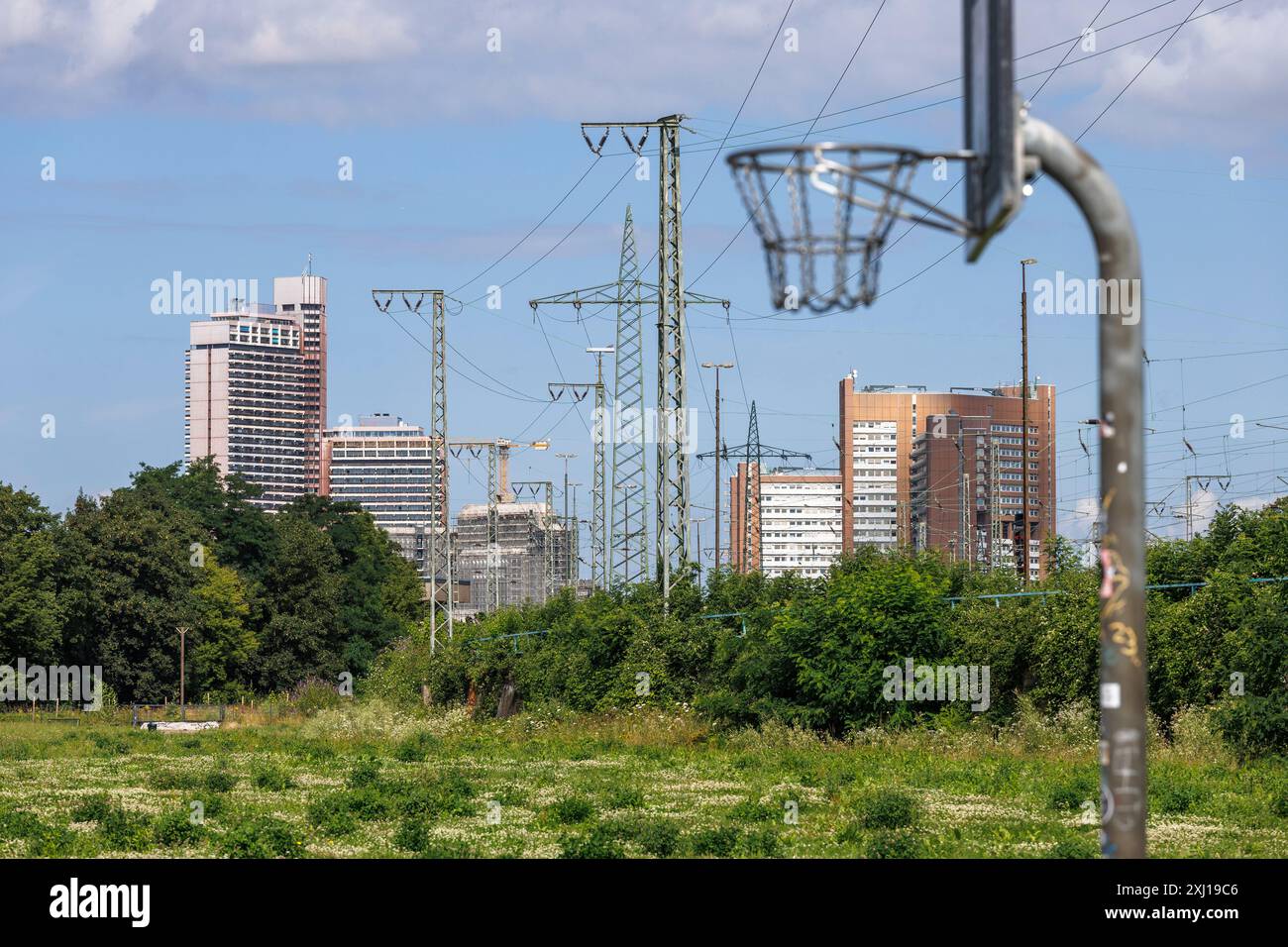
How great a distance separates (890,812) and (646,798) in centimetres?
599

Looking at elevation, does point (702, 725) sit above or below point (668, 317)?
below

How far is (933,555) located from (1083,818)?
65.6 feet

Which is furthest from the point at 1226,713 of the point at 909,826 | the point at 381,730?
the point at 381,730

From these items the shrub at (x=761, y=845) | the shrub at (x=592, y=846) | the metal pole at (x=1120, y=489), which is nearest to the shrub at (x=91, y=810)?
the shrub at (x=592, y=846)

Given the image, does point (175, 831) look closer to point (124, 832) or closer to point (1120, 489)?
point (124, 832)

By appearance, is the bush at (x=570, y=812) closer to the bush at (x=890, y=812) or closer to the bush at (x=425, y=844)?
the bush at (x=425, y=844)

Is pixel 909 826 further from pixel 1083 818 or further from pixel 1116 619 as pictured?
pixel 1116 619

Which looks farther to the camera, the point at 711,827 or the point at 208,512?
the point at 208,512

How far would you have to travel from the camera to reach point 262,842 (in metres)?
19.4

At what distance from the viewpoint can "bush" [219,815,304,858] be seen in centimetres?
1898

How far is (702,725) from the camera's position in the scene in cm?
4041

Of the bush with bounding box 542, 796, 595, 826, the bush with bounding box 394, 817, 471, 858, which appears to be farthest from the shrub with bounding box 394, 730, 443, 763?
the bush with bounding box 394, 817, 471, 858

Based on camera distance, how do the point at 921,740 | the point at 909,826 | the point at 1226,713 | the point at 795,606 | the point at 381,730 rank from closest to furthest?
1. the point at 909,826
2. the point at 1226,713
3. the point at 921,740
4. the point at 795,606
5. the point at 381,730
